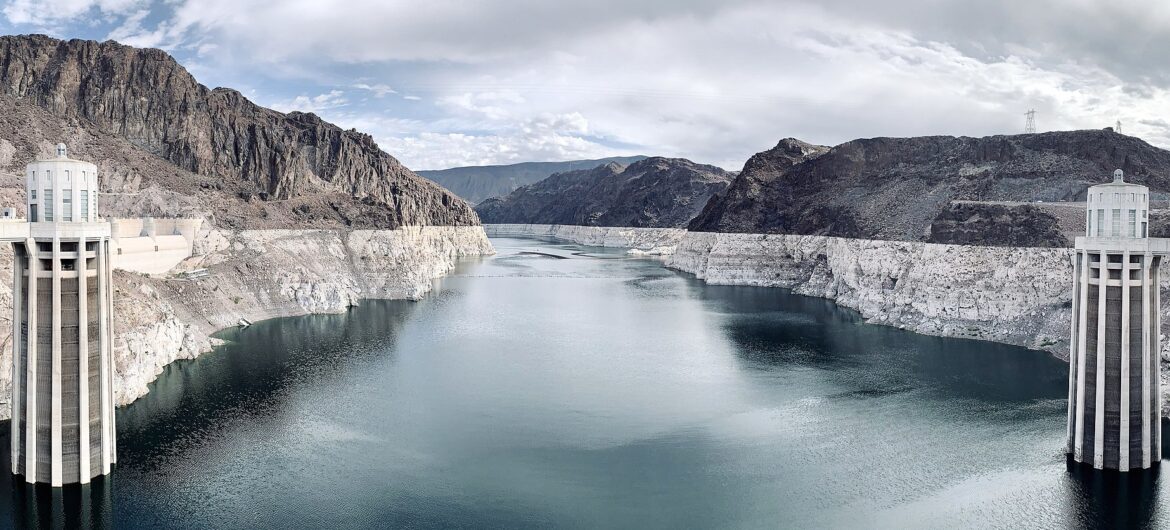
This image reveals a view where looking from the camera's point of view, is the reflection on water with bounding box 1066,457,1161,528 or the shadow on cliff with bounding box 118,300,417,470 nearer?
the reflection on water with bounding box 1066,457,1161,528

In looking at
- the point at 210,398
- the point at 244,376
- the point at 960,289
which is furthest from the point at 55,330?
the point at 960,289

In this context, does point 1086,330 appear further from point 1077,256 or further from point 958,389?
point 958,389

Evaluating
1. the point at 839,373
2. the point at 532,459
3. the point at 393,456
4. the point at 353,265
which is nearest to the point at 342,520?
the point at 393,456

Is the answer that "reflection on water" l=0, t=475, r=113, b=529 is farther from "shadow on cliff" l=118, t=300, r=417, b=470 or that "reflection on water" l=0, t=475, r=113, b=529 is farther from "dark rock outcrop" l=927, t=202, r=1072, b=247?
"dark rock outcrop" l=927, t=202, r=1072, b=247

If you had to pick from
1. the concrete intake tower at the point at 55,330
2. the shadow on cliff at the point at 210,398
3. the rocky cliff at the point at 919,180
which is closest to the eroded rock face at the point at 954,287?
the rocky cliff at the point at 919,180

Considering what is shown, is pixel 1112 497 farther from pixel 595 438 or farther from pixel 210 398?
pixel 210 398

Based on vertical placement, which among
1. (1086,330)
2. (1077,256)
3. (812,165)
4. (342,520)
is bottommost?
(342,520)

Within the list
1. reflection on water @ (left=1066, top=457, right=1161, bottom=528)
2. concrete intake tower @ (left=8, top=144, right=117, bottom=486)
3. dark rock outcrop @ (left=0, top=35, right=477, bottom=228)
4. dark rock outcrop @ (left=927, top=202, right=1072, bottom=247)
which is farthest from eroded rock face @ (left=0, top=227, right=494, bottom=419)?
dark rock outcrop @ (left=927, top=202, right=1072, bottom=247)
